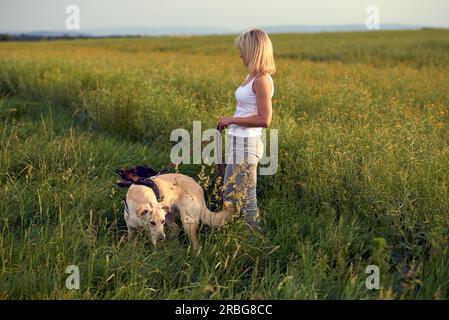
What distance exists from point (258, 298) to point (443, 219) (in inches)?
72.8

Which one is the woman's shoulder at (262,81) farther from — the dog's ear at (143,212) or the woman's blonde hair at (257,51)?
the dog's ear at (143,212)

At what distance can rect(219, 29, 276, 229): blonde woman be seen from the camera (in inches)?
146

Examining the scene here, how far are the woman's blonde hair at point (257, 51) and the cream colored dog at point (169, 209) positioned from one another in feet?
3.71

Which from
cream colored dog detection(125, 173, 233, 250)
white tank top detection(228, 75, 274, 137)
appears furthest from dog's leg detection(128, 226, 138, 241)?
white tank top detection(228, 75, 274, 137)

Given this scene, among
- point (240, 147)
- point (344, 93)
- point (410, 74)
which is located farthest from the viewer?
point (410, 74)

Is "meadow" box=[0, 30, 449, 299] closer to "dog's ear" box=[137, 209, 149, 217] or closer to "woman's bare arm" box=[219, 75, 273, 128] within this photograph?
"dog's ear" box=[137, 209, 149, 217]

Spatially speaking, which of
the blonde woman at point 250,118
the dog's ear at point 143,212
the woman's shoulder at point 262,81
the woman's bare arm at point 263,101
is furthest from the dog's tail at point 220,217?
the woman's shoulder at point 262,81

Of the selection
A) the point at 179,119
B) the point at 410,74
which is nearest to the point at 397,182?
the point at 179,119

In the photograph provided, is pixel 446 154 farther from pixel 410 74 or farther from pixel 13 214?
pixel 410 74

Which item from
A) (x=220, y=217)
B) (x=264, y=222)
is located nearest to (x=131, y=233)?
(x=220, y=217)

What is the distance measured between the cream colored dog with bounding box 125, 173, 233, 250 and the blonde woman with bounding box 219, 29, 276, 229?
0.25m

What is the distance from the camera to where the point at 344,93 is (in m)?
8.36

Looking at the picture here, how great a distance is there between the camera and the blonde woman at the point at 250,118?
370 centimetres

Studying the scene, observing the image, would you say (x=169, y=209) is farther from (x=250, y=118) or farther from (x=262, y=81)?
(x=262, y=81)
